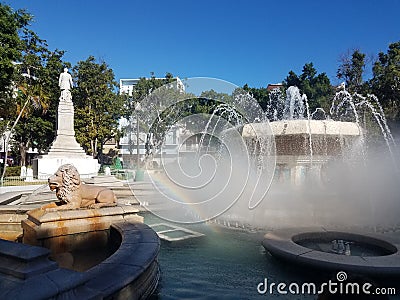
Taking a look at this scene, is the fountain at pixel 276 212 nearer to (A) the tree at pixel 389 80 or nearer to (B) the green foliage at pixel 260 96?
(A) the tree at pixel 389 80

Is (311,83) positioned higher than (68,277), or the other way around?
(311,83)

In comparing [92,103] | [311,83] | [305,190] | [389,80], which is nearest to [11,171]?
[92,103]

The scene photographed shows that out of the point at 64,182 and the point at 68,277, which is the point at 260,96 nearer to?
the point at 64,182

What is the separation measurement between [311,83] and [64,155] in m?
41.3

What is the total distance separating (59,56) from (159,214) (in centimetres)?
3034

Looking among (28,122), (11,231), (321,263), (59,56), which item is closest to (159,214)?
(11,231)

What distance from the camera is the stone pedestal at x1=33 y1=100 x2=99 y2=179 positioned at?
20562 millimetres

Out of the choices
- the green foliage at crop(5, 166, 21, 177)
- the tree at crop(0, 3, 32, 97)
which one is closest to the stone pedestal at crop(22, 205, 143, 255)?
the tree at crop(0, 3, 32, 97)

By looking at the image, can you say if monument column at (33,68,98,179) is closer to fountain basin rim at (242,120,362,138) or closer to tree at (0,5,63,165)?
tree at (0,5,63,165)

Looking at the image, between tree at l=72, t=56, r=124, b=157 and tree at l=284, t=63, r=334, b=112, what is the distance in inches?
1085

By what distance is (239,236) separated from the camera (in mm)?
Result: 7020

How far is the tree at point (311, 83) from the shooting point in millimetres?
47331

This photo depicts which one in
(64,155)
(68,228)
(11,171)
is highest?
(64,155)

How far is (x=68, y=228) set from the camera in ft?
16.7
